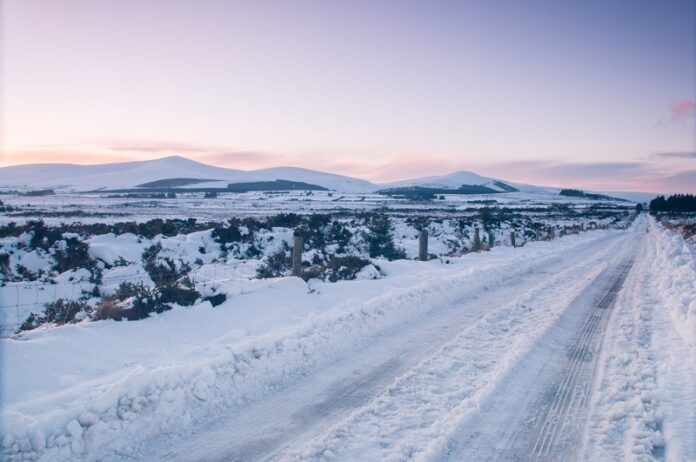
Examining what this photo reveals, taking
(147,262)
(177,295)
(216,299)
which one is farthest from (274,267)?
(177,295)

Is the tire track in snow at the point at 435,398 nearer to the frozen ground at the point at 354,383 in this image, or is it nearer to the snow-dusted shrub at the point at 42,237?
the frozen ground at the point at 354,383

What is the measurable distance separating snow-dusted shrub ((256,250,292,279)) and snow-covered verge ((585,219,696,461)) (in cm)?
812

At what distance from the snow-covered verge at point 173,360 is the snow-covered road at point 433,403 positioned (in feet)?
1.11

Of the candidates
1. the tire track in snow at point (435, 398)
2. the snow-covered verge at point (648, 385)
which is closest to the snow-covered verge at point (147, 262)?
the tire track in snow at point (435, 398)

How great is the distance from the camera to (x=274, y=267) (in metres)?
13.8

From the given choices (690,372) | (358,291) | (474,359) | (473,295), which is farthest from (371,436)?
(473,295)

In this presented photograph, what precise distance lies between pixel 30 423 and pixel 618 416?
5.64 metres

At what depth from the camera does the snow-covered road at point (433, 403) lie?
4.21m

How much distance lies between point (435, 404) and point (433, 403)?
0.03 meters

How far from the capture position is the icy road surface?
4.20m

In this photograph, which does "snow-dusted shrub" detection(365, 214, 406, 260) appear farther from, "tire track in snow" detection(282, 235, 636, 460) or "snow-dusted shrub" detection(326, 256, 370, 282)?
"tire track in snow" detection(282, 235, 636, 460)

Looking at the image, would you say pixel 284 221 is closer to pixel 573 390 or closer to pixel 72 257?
pixel 72 257

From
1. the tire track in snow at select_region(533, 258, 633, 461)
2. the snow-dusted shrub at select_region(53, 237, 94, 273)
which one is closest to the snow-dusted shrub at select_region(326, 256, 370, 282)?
the tire track in snow at select_region(533, 258, 633, 461)

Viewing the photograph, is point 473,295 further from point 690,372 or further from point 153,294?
point 153,294
